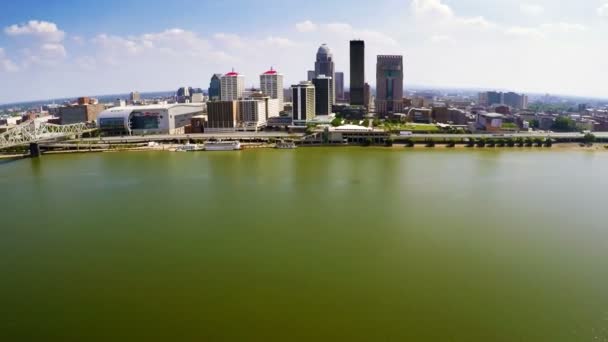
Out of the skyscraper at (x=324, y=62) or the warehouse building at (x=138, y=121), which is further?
the skyscraper at (x=324, y=62)

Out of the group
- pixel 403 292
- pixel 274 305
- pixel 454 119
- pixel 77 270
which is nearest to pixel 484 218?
pixel 403 292

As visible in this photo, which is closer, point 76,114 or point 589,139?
point 589,139

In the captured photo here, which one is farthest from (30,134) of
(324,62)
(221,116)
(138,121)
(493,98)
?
(493,98)

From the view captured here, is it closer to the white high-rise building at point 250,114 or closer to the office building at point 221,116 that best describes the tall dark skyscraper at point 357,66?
the white high-rise building at point 250,114

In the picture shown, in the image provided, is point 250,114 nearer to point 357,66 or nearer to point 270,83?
point 270,83

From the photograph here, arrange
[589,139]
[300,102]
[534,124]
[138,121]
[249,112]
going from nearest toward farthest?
[589,139], [138,121], [249,112], [300,102], [534,124]

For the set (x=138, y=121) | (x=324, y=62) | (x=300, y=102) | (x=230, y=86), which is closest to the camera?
(x=138, y=121)

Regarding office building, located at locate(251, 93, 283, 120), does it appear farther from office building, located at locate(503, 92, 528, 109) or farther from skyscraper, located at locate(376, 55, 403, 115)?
office building, located at locate(503, 92, 528, 109)

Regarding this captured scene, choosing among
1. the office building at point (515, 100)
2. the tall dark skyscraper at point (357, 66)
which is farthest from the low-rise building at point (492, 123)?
the office building at point (515, 100)
